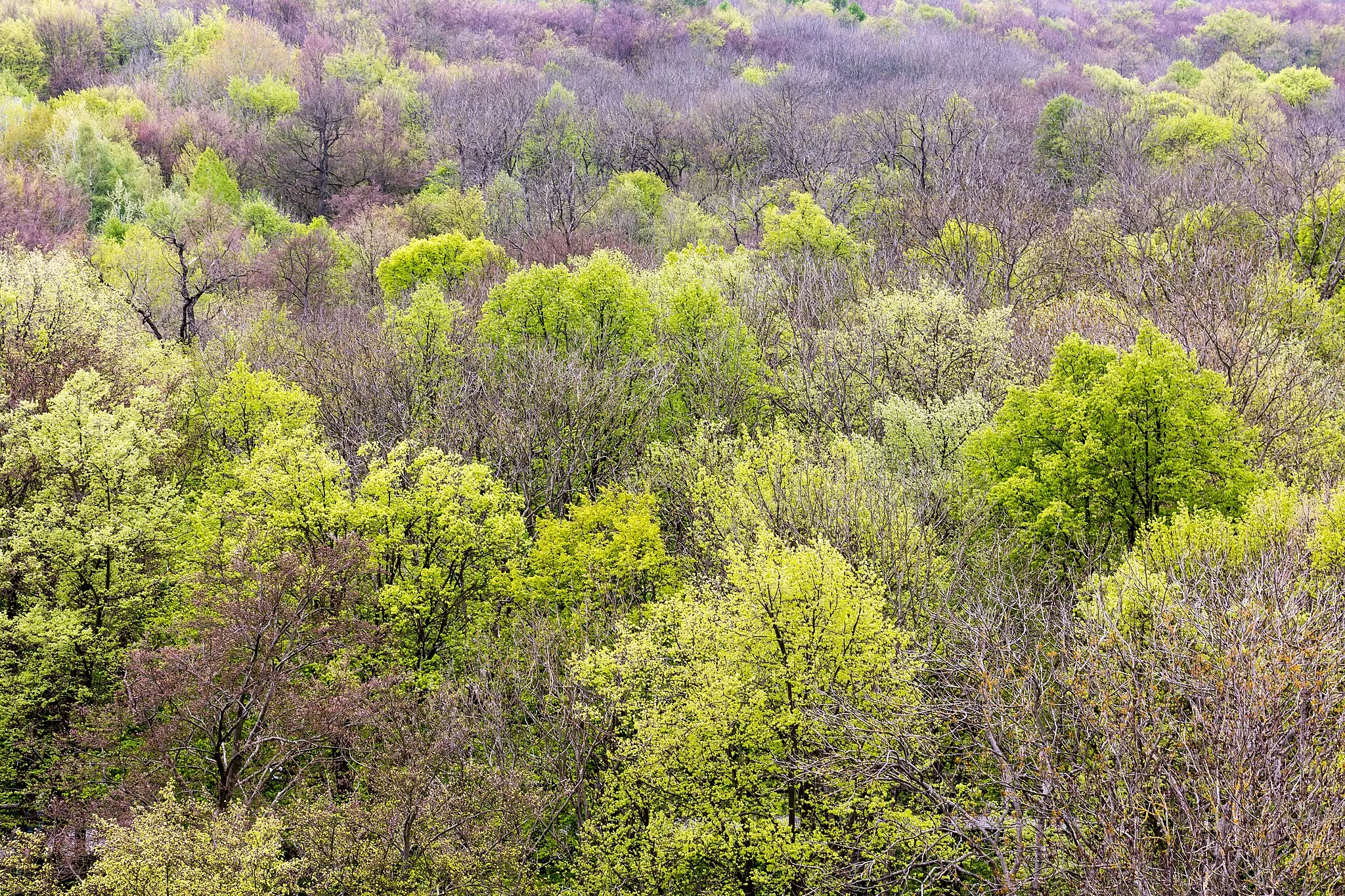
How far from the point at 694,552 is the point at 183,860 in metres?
17.9

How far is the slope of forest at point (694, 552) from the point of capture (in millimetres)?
15336

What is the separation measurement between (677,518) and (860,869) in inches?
571

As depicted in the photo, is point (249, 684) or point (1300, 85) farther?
point (1300, 85)

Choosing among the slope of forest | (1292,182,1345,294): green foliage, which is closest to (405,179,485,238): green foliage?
the slope of forest

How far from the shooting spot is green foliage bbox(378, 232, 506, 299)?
47.5 m

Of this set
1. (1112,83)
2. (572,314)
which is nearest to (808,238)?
(572,314)

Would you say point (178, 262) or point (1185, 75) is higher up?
point (1185, 75)

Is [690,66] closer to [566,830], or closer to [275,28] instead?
[275,28]

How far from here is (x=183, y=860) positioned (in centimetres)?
1489

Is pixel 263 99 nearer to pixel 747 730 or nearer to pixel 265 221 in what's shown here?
pixel 265 221

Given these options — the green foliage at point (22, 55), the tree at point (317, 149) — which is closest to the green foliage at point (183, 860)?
the tree at point (317, 149)

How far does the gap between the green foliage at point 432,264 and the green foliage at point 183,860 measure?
34.4 meters

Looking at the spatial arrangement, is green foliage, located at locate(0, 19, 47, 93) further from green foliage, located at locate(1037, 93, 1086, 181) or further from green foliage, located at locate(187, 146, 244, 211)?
green foliage, located at locate(1037, 93, 1086, 181)

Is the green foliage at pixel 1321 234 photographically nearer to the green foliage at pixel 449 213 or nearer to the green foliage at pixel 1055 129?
the green foliage at pixel 1055 129
